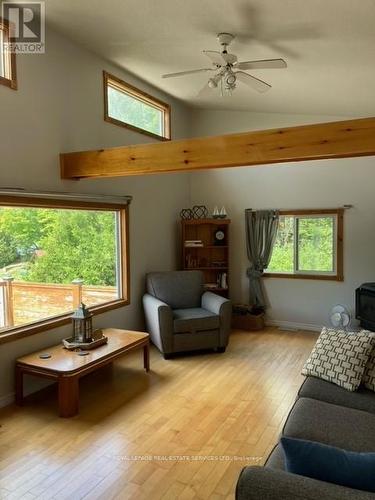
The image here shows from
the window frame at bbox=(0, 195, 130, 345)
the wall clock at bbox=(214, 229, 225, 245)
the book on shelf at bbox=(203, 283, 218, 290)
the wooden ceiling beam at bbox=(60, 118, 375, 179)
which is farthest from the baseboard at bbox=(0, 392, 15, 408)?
the wall clock at bbox=(214, 229, 225, 245)

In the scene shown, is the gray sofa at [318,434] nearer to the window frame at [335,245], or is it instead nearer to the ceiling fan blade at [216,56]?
the ceiling fan blade at [216,56]

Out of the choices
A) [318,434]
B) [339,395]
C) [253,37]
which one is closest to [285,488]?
[318,434]

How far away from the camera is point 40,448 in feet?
8.45

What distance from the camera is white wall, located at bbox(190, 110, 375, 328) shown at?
5.12m

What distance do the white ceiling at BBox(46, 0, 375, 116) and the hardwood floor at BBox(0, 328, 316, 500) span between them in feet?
9.39

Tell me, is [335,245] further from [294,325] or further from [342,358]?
[342,358]

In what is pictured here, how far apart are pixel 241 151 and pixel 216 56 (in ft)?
2.70

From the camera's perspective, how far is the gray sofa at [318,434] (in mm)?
1200

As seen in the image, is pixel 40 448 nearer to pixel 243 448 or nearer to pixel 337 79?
pixel 243 448

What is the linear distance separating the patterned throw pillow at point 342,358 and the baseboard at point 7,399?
7.86 feet

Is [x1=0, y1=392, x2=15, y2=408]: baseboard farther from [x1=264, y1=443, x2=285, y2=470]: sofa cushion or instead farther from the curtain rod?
[x1=264, y1=443, x2=285, y2=470]: sofa cushion

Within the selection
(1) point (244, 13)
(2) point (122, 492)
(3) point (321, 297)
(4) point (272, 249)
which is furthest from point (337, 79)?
(2) point (122, 492)

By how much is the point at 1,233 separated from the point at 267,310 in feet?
12.8
